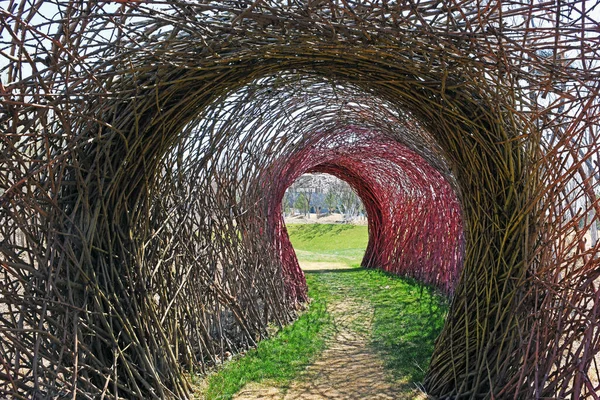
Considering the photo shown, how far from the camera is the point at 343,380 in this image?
3.55 metres

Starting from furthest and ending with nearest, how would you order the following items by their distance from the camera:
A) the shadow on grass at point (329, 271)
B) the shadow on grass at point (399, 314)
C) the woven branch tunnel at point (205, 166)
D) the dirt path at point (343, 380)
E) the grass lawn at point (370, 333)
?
1. the shadow on grass at point (329, 271)
2. the shadow on grass at point (399, 314)
3. the grass lawn at point (370, 333)
4. the dirt path at point (343, 380)
5. the woven branch tunnel at point (205, 166)

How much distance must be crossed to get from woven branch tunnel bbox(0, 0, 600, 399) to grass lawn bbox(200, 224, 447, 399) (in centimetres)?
34

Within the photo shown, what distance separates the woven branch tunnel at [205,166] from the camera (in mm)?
1887

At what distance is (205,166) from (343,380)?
2040 mm

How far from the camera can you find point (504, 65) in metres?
2.05

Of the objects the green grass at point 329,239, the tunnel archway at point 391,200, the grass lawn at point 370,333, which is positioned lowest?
the green grass at point 329,239

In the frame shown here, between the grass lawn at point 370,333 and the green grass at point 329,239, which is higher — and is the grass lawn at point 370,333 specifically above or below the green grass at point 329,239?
above

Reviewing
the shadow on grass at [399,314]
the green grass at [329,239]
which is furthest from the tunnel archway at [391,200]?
the green grass at [329,239]

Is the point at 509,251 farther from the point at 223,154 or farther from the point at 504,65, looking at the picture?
the point at 223,154

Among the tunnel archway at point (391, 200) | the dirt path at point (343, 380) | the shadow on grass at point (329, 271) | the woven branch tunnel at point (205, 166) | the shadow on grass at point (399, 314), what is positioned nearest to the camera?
the woven branch tunnel at point (205, 166)

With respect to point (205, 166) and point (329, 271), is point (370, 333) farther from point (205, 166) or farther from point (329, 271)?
point (329, 271)

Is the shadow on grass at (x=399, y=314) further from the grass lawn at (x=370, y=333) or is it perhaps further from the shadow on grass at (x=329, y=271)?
the shadow on grass at (x=329, y=271)

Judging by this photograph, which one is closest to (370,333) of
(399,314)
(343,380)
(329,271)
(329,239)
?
(399,314)

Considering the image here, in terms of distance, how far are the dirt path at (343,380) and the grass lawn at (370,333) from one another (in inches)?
3.3
